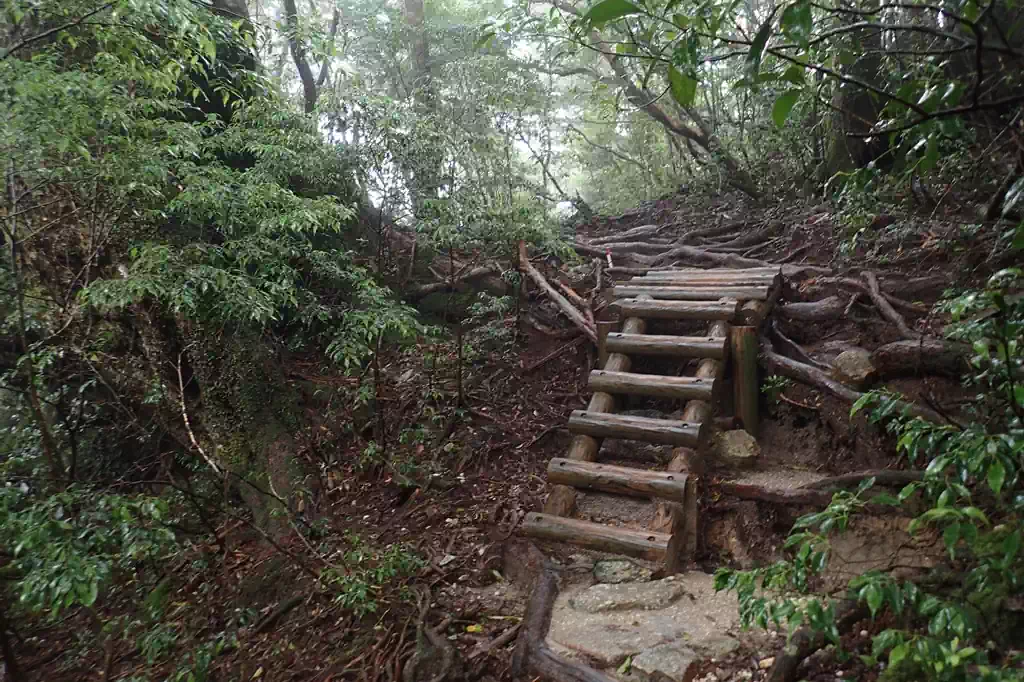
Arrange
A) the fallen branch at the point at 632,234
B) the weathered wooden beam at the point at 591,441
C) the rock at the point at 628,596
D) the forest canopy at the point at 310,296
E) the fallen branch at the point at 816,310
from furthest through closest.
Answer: the fallen branch at the point at 632,234, the fallen branch at the point at 816,310, the weathered wooden beam at the point at 591,441, the rock at the point at 628,596, the forest canopy at the point at 310,296

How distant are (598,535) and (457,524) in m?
1.18

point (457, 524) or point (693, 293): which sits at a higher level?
point (693, 293)

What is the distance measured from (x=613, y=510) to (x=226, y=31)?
4.27 m

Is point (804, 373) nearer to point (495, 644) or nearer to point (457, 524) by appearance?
point (457, 524)

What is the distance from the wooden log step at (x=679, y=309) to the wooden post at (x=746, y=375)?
0.22 meters

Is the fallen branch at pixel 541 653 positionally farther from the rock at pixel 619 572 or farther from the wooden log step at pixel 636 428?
the wooden log step at pixel 636 428

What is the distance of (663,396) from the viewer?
15.4 feet

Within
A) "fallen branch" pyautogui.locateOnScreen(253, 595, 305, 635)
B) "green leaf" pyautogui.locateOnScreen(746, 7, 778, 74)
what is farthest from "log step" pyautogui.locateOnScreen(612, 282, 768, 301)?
"green leaf" pyautogui.locateOnScreen(746, 7, 778, 74)

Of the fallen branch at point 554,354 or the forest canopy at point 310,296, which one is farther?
the fallen branch at point 554,354

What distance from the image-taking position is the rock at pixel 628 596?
3.39 m

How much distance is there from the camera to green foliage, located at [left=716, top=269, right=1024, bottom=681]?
1873 mm

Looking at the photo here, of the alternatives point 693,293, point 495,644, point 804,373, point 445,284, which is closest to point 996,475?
point 495,644

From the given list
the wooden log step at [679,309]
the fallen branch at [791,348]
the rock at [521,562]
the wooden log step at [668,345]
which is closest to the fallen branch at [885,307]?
the fallen branch at [791,348]

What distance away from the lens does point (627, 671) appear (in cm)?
293
